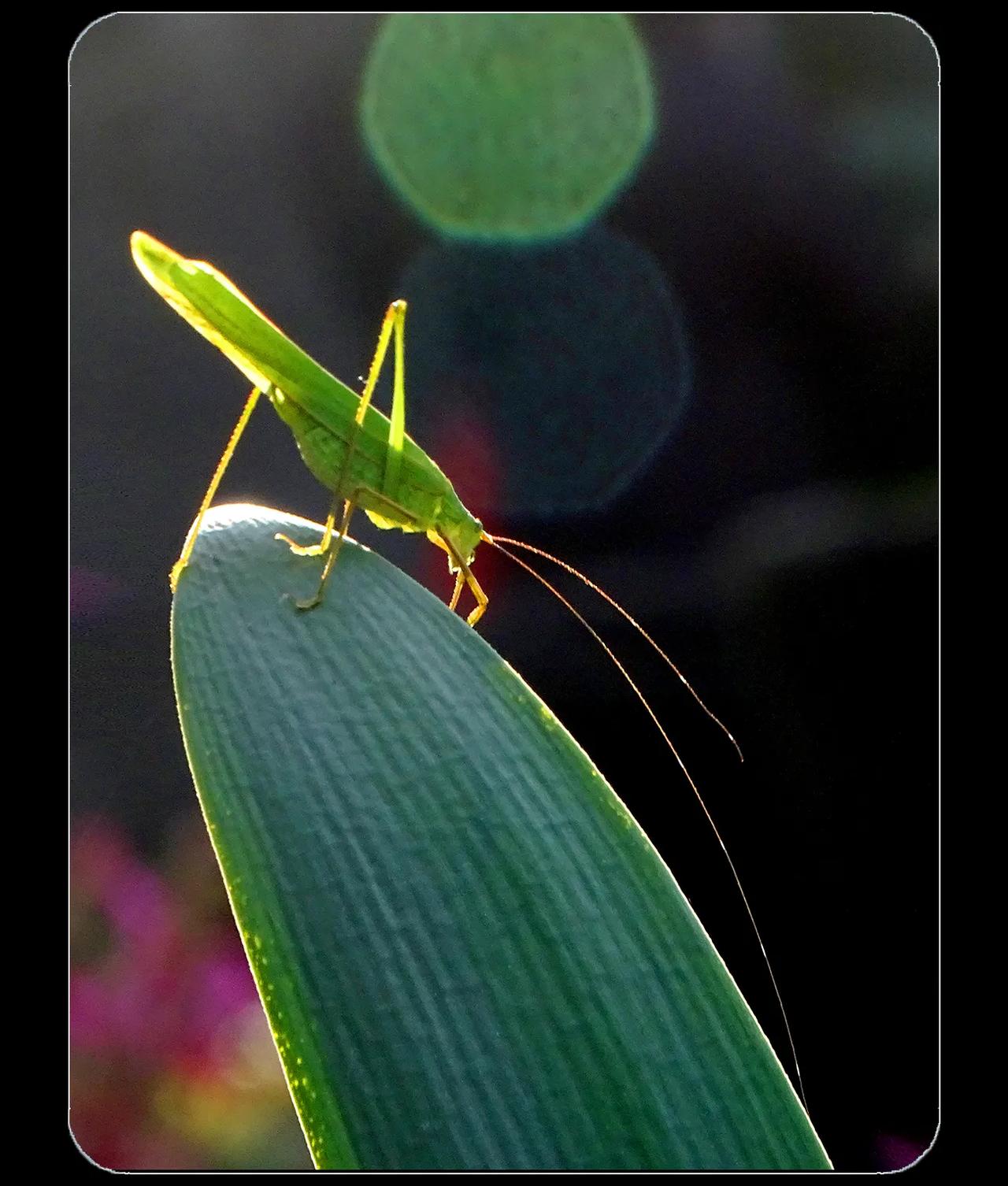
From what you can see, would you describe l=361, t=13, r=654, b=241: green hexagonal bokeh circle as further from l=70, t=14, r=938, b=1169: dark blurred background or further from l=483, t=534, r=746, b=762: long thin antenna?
l=483, t=534, r=746, b=762: long thin antenna

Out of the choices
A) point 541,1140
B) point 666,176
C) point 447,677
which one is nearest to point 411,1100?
point 541,1140

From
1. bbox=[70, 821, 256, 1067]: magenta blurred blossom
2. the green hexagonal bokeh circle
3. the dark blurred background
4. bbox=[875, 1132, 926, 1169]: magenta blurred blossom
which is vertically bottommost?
bbox=[875, 1132, 926, 1169]: magenta blurred blossom

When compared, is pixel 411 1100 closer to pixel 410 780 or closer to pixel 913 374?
pixel 410 780

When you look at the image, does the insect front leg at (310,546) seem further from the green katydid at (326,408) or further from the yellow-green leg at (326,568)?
the green katydid at (326,408)

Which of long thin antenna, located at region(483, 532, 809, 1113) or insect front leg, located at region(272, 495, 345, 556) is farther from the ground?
insect front leg, located at region(272, 495, 345, 556)

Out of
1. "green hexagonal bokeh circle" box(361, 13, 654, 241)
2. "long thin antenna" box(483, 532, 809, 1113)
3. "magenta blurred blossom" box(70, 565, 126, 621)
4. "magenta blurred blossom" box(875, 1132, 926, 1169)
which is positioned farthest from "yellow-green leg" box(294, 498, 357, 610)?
"magenta blurred blossom" box(875, 1132, 926, 1169)

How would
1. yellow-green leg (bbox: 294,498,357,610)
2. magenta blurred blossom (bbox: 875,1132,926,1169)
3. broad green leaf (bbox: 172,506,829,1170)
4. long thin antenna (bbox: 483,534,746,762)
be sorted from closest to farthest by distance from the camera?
broad green leaf (bbox: 172,506,829,1170) < yellow-green leg (bbox: 294,498,357,610) < long thin antenna (bbox: 483,534,746,762) < magenta blurred blossom (bbox: 875,1132,926,1169)

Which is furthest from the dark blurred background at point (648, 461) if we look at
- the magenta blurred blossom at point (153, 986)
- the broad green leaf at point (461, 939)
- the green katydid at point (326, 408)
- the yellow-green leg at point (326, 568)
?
the broad green leaf at point (461, 939)

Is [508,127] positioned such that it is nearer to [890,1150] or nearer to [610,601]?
[610,601]
